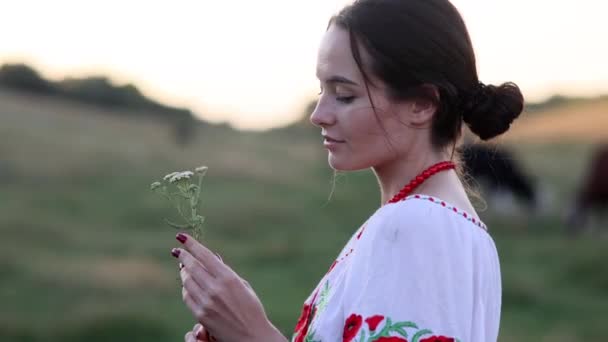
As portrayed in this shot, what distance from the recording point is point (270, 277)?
13516 mm

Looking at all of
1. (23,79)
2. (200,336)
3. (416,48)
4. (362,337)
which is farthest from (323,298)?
(23,79)

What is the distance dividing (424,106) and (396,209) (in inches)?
10.3

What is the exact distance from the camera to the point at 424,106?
209cm

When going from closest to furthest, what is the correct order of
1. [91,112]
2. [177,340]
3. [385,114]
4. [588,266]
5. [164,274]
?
[385,114], [177,340], [164,274], [588,266], [91,112]

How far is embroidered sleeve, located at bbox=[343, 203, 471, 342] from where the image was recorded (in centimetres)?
189

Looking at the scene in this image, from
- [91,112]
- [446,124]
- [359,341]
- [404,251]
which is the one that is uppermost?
[91,112]

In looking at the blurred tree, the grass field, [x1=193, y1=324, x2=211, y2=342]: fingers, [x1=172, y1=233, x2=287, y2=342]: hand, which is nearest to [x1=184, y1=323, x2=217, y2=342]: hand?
[x1=193, y1=324, x2=211, y2=342]: fingers

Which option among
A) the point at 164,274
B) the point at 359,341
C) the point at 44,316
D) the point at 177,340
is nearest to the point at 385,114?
the point at 359,341

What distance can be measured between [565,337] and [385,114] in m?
9.16

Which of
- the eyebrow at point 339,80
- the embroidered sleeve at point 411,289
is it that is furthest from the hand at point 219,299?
the eyebrow at point 339,80

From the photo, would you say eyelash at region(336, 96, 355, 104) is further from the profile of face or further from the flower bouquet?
the flower bouquet

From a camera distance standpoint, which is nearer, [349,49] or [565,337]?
[349,49]

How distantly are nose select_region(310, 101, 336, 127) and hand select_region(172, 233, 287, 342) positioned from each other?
1.20 ft

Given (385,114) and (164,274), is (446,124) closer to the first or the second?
(385,114)
